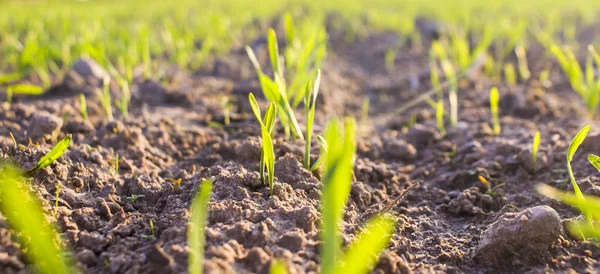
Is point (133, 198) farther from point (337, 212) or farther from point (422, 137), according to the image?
point (422, 137)

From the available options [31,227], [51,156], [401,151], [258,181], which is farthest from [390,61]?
[31,227]

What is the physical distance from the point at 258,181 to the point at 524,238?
67cm

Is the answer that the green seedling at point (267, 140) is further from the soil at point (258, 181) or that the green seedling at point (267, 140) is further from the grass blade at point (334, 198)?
the grass blade at point (334, 198)

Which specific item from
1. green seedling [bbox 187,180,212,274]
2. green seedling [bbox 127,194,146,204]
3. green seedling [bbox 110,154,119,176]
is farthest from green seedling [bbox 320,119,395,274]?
green seedling [bbox 110,154,119,176]

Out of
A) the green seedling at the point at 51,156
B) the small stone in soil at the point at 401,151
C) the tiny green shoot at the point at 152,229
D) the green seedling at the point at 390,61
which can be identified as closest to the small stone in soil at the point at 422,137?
the small stone in soil at the point at 401,151

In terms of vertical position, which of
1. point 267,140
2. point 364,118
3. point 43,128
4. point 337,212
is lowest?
A: point 337,212

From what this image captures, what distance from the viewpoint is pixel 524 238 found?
1.11 m

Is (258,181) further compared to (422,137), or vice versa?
(422,137)

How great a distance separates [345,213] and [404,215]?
226mm

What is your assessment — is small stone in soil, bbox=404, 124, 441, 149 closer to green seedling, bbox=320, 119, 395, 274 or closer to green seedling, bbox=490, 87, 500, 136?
green seedling, bbox=490, 87, 500, 136

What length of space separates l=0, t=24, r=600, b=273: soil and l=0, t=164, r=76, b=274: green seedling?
25 mm

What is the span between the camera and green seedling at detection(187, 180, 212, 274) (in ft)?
2.45

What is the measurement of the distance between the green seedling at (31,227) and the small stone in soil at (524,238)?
36.3 inches

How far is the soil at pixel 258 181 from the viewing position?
100cm
